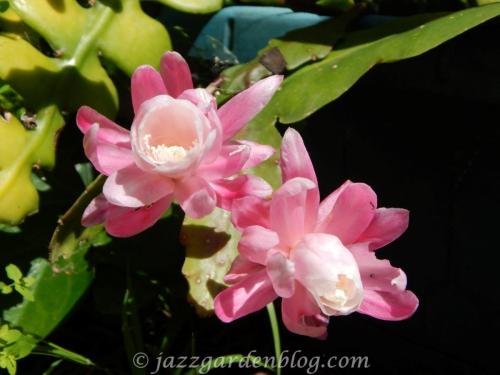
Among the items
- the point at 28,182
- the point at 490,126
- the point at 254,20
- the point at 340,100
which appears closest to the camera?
the point at 28,182

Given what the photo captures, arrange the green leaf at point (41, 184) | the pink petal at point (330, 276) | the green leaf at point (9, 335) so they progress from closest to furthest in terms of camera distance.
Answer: the pink petal at point (330, 276), the green leaf at point (9, 335), the green leaf at point (41, 184)

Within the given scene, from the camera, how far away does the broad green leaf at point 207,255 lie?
775mm

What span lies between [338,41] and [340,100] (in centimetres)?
12

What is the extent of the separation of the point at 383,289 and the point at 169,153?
0.85ft

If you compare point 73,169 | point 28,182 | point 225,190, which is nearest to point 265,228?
point 225,190

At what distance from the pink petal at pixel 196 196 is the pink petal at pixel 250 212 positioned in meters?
0.03

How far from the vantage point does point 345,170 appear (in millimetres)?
1171

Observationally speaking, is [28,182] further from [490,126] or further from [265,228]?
[490,126]

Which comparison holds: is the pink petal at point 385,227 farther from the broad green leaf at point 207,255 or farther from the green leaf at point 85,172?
the green leaf at point 85,172

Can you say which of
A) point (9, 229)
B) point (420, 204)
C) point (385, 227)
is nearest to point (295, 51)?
point (420, 204)

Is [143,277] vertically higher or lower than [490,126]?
lower

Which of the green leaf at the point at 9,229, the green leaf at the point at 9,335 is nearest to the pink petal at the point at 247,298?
the green leaf at the point at 9,335

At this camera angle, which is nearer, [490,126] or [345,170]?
[490,126]

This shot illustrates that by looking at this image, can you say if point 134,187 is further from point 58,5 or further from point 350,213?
point 58,5
